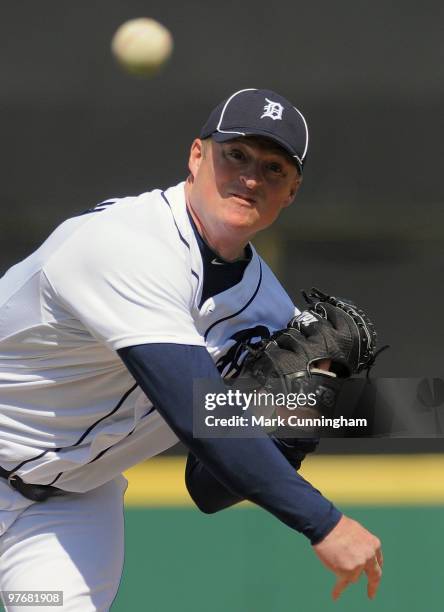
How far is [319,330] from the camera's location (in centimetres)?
180

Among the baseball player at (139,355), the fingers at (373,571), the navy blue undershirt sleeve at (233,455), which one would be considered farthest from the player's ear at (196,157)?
the fingers at (373,571)

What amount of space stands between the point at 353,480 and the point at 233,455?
1580 mm

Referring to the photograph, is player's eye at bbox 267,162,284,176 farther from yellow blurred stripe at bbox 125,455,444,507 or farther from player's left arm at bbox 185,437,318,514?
yellow blurred stripe at bbox 125,455,444,507

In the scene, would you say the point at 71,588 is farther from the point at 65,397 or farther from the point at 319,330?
the point at 319,330

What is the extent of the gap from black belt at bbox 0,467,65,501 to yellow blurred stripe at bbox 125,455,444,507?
1.15 metres

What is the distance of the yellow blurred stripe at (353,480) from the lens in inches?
117

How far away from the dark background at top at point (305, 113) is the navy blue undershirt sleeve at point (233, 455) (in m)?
1.55

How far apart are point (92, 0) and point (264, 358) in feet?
5.32

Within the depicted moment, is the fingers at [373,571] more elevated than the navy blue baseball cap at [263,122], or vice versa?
the navy blue baseball cap at [263,122]

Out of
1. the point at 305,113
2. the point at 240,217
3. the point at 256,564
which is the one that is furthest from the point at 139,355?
the point at 305,113

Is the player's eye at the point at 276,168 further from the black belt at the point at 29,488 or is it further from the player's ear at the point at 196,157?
the black belt at the point at 29,488

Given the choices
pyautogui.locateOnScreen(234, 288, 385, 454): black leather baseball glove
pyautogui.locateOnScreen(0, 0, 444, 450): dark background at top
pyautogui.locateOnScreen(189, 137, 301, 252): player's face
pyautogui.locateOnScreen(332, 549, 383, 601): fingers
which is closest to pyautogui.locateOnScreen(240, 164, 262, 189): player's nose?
pyautogui.locateOnScreen(189, 137, 301, 252): player's face

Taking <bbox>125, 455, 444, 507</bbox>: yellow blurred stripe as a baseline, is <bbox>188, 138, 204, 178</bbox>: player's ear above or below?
above

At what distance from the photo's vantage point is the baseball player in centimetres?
150
